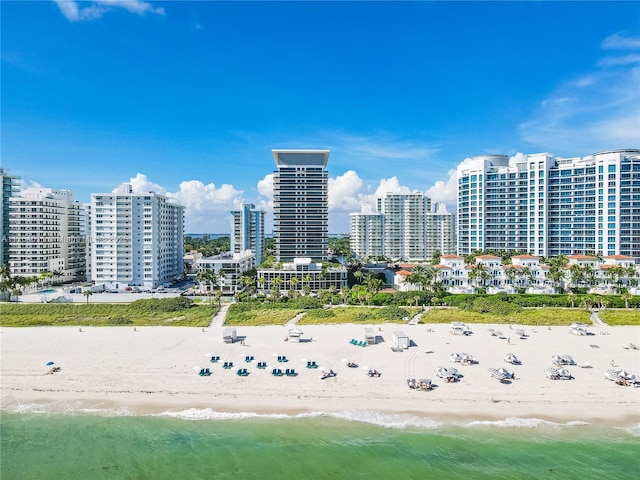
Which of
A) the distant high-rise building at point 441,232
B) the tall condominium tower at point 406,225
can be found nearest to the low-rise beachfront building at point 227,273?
the tall condominium tower at point 406,225

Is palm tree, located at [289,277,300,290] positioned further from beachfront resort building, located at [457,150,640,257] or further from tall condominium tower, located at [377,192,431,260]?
tall condominium tower, located at [377,192,431,260]

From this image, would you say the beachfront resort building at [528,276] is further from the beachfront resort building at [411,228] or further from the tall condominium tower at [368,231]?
the tall condominium tower at [368,231]

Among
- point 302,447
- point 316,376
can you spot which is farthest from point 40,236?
point 302,447

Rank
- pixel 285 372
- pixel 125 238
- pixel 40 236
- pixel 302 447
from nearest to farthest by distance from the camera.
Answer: pixel 302 447 < pixel 285 372 < pixel 125 238 < pixel 40 236

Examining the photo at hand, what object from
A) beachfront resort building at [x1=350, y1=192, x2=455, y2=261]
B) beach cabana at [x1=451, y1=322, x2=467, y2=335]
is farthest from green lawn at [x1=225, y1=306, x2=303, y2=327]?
beachfront resort building at [x1=350, y1=192, x2=455, y2=261]

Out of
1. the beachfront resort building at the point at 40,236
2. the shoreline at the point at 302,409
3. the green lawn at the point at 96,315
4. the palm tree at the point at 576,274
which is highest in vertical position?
the beachfront resort building at the point at 40,236

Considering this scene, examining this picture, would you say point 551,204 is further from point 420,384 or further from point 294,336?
point 420,384
